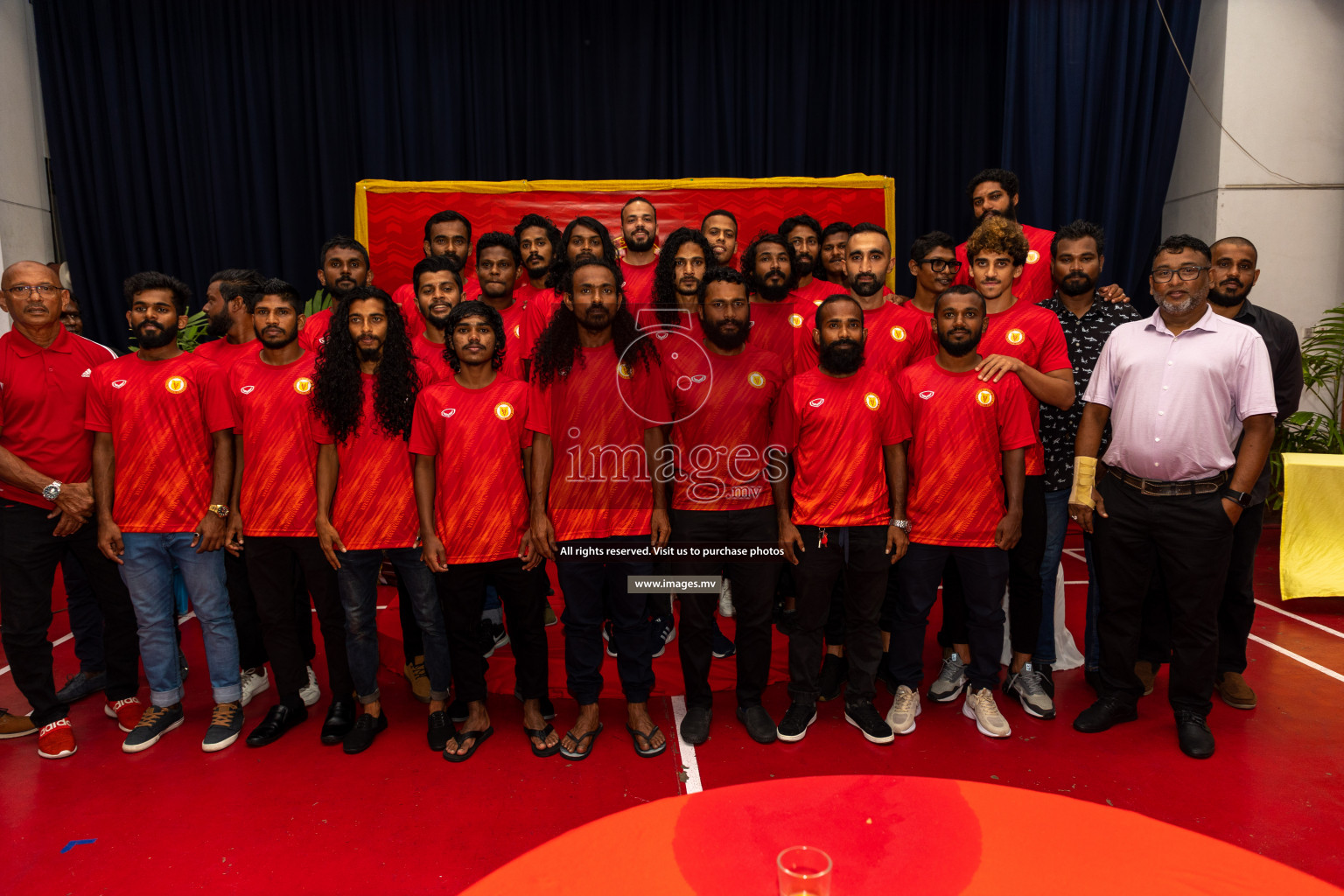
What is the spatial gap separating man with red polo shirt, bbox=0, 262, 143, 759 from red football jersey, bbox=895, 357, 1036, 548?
3.44 m

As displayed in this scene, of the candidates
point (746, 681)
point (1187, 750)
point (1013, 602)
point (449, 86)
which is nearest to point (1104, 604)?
point (1013, 602)

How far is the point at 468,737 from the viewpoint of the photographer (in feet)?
10.7

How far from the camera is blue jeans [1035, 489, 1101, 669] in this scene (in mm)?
3576

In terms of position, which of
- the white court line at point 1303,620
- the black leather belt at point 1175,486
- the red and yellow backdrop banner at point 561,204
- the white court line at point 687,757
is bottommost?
the white court line at point 1303,620

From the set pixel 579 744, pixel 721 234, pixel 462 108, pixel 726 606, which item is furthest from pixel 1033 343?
pixel 462 108

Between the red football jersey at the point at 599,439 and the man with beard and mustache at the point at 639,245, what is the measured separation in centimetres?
95

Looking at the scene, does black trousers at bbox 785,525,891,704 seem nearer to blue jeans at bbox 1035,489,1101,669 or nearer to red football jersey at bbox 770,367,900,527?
red football jersey at bbox 770,367,900,527

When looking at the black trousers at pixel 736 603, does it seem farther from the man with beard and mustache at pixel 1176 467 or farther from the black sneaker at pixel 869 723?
the man with beard and mustache at pixel 1176 467

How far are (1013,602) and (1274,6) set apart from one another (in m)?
6.62

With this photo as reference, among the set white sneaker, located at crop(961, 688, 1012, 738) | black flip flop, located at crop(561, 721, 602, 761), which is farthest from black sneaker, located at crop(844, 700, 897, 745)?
black flip flop, located at crop(561, 721, 602, 761)

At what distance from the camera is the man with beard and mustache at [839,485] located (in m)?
3.16

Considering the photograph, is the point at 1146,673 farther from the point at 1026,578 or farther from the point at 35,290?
the point at 35,290

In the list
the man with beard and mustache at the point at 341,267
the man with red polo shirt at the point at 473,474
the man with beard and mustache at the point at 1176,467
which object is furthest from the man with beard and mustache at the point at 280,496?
the man with beard and mustache at the point at 1176,467

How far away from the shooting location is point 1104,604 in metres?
3.41
